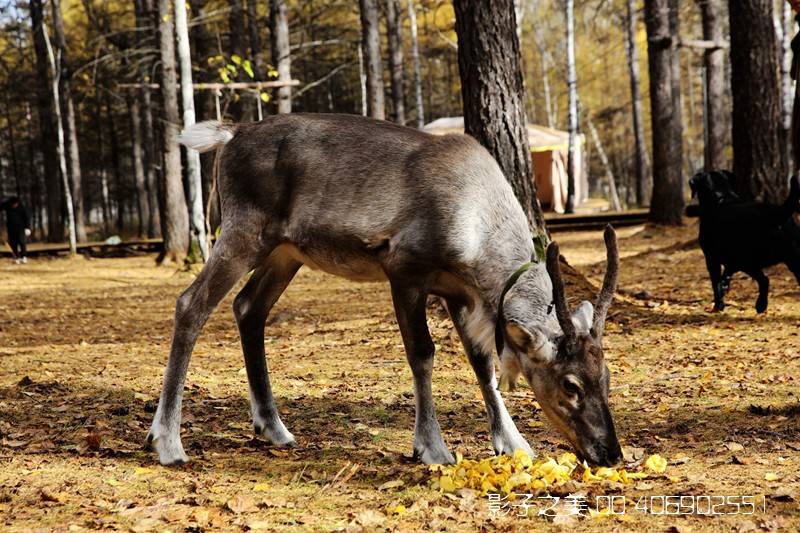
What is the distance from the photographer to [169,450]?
5.27 m

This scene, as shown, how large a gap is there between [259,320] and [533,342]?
2118 millimetres

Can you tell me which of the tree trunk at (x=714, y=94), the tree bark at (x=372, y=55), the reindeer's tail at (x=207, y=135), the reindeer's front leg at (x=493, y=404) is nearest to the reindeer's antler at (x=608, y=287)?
the reindeer's front leg at (x=493, y=404)

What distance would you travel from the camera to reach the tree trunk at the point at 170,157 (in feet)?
61.7

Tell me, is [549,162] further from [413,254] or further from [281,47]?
[413,254]

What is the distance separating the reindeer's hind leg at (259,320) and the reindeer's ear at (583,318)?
6.96 feet

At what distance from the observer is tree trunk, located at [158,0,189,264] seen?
18797 millimetres

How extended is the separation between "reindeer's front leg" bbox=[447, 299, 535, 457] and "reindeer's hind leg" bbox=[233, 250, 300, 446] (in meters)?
1.38

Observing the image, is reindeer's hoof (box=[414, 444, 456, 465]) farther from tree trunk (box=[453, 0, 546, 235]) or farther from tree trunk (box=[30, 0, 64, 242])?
tree trunk (box=[30, 0, 64, 242])

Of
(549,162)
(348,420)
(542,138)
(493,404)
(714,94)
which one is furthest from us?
(542,138)

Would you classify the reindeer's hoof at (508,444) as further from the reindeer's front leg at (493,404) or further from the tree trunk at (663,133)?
the tree trunk at (663,133)

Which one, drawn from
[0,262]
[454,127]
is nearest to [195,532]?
[0,262]

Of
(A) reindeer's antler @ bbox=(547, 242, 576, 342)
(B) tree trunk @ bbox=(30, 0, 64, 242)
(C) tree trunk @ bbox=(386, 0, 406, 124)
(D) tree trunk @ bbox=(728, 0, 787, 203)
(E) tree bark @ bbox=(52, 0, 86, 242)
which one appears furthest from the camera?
(B) tree trunk @ bbox=(30, 0, 64, 242)

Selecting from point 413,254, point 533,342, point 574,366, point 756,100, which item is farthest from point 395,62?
point 574,366

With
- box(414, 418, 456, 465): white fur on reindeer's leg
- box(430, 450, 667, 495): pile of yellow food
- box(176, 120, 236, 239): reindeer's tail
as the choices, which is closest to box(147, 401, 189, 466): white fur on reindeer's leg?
box(414, 418, 456, 465): white fur on reindeer's leg
